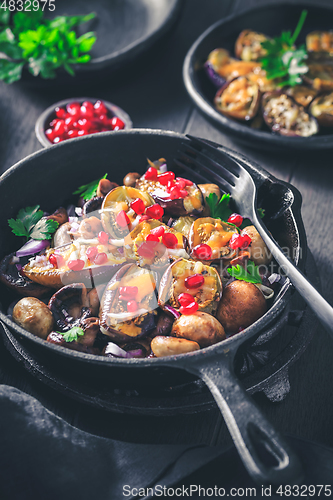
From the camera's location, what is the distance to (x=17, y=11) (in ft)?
12.2

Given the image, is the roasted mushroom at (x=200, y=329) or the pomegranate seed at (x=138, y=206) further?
the pomegranate seed at (x=138, y=206)

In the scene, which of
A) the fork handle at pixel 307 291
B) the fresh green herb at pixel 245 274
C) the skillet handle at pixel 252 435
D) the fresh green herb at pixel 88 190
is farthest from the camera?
the fresh green herb at pixel 88 190

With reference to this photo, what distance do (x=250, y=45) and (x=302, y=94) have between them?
728 millimetres

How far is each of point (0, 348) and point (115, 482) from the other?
1.00 metres

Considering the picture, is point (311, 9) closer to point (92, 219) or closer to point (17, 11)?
point (17, 11)

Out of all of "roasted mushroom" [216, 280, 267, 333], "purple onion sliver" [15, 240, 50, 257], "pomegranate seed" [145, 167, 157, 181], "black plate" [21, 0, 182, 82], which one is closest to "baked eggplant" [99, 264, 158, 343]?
"roasted mushroom" [216, 280, 267, 333]

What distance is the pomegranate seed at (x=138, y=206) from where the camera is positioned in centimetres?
209

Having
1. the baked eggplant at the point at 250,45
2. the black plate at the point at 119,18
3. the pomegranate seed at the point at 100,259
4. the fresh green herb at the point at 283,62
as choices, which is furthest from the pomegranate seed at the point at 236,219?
the black plate at the point at 119,18

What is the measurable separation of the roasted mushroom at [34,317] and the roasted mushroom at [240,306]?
810mm

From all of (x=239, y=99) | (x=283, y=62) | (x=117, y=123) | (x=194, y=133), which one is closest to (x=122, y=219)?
(x=117, y=123)

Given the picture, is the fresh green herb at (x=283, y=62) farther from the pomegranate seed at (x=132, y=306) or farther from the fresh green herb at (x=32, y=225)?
the pomegranate seed at (x=132, y=306)

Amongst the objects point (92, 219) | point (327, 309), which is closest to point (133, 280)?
point (92, 219)

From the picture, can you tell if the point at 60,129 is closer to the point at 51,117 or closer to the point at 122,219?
the point at 51,117

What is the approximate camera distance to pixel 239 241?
6.68ft
